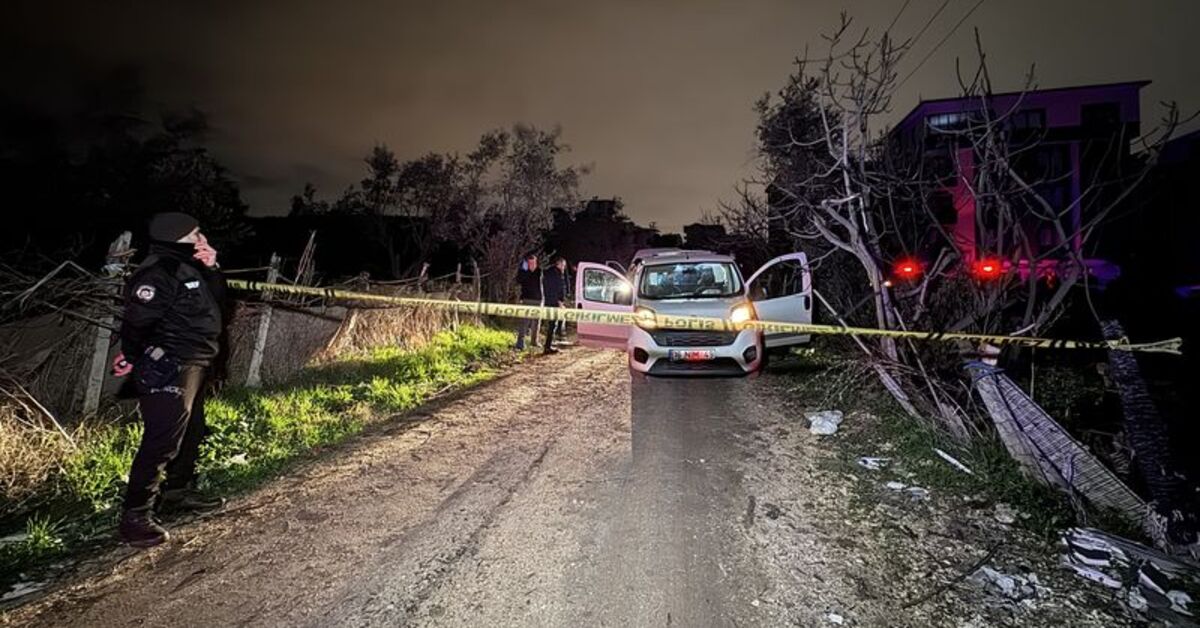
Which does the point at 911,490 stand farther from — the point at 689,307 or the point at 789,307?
the point at 789,307

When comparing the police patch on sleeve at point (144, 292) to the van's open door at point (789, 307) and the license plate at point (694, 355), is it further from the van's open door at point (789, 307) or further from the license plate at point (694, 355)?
the van's open door at point (789, 307)

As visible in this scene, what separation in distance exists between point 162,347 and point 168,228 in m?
0.76

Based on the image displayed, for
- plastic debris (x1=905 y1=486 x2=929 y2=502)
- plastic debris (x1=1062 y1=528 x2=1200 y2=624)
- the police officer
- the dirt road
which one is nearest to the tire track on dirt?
the dirt road

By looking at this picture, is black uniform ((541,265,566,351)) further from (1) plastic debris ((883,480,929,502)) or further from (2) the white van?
(1) plastic debris ((883,480,929,502))

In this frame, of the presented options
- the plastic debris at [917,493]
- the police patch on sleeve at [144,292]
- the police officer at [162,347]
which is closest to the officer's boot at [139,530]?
the police officer at [162,347]

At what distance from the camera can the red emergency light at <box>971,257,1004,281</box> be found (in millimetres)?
5551

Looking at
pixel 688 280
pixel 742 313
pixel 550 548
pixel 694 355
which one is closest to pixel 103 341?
pixel 550 548

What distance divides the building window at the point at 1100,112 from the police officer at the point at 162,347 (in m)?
28.5

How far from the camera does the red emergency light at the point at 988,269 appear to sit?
18.2ft

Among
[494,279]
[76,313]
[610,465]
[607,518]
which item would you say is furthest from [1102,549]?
[494,279]

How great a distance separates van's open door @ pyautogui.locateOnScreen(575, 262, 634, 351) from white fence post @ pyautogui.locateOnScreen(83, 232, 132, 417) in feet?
16.3

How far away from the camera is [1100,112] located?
72.2ft

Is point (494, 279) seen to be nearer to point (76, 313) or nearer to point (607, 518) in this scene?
point (76, 313)

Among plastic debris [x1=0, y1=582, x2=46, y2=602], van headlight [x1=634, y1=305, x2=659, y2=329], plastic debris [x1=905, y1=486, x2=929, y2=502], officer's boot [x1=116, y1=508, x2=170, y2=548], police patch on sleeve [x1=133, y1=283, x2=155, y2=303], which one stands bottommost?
plastic debris [x1=0, y1=582, x2=46, y2=602]
